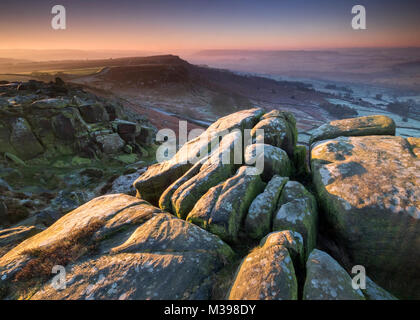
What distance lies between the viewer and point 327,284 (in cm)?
610

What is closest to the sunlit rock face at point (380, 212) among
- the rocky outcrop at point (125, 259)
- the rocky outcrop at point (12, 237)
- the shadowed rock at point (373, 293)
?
the shadowed rock at point (373, 293)

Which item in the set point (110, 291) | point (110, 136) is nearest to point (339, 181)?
point (110, 291)

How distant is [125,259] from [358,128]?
1755cm

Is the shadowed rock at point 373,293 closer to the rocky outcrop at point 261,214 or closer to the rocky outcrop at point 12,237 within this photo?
the rocky outcrop at point 261,214

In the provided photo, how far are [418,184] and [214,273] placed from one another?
1026cm

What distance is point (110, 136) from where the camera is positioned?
1417 inches

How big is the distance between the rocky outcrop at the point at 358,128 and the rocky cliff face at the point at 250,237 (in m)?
1.92

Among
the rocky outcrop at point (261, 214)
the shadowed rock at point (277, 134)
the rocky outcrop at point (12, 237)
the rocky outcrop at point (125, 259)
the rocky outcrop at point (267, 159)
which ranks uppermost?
the shadowed rock at point (277, 134)

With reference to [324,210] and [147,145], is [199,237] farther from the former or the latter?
[147,145]

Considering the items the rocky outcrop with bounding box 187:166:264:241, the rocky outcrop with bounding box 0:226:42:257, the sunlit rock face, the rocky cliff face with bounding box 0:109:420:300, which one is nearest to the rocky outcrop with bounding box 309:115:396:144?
the rocky cliff face with bounding box 0:109:420:300

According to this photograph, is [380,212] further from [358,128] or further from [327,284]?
[358,128]

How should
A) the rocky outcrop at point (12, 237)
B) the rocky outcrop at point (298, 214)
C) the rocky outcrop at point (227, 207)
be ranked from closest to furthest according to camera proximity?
the rocky outcrop at point (298, 214)
the rocky outcrop at point (227, 207)
the rocky outcrop at point (12, 237)

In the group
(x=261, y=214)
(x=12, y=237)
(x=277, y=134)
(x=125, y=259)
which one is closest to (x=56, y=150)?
(x=12, y=237)

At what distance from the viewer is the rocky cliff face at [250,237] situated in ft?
22.1
